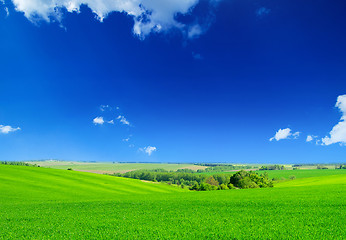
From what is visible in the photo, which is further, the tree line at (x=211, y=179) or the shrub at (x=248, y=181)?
the tree line at (x=211, y=179)

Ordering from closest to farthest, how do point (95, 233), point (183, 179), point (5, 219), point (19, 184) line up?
1. point (95, 233)
2. point (5, 219)
3. point (19, 184)
4. point (183, 179)

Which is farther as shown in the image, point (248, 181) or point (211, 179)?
point (211, 179)

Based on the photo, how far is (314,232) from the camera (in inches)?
409

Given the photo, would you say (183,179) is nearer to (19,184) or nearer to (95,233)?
(19,184)

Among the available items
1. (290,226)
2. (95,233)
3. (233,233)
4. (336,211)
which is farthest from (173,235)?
(336,211)

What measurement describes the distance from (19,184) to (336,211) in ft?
166

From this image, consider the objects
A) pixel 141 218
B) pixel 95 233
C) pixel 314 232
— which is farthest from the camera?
pixel 141 218

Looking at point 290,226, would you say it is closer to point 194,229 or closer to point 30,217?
point 194,229

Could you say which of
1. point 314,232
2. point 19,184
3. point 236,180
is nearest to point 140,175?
point 236,180

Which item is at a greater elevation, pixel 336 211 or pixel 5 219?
pixel 336 211

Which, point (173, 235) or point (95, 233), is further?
point (95, 233)

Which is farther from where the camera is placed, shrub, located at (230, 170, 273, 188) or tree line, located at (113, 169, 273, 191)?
tree line, located at (113, 169, 273, 191)

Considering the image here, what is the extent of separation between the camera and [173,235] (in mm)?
10516

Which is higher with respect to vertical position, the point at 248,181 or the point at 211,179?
the point at 248,181
